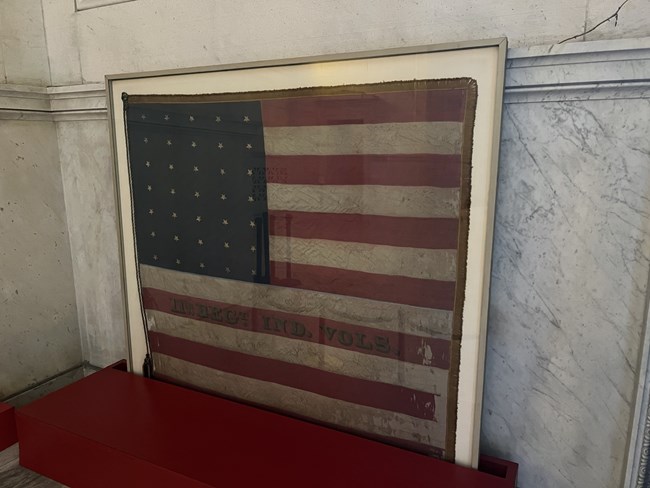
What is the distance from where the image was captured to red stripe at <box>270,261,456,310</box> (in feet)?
4.02

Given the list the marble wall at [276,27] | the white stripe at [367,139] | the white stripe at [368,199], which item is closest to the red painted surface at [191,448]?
the white stripe at [368,199]

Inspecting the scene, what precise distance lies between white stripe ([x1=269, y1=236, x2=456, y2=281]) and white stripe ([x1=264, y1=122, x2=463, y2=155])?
242 millimetres

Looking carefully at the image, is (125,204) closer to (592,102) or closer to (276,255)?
(276,255)

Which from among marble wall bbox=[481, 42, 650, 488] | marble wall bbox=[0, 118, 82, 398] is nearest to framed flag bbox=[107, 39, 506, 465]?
marble wall bbox=[481, 42, 650, 488]

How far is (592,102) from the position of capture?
1094 millimetres

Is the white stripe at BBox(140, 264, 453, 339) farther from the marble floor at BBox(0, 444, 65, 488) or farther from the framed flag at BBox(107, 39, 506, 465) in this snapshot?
the marble floor at BBox(0, 444, 65, 488)

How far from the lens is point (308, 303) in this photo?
4.59 feet

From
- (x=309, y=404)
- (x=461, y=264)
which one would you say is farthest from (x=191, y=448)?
(x=461, y=264)

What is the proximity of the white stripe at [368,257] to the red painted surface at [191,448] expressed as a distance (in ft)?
1.55

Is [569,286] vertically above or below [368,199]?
below

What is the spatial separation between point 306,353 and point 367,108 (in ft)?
2.31

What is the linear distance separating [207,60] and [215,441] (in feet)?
3.67

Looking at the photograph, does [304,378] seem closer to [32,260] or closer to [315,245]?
[315,245]

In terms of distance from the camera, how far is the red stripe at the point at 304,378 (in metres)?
1.30
